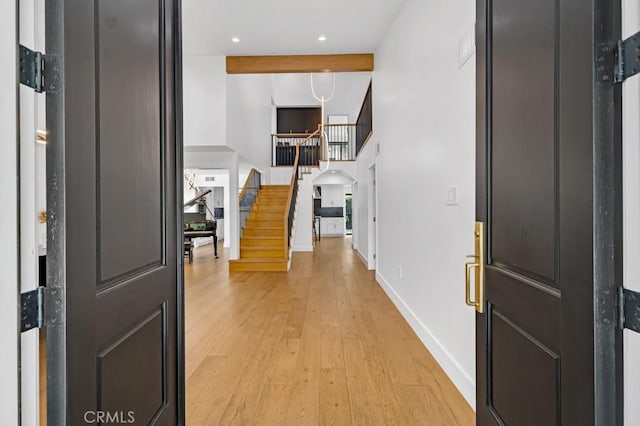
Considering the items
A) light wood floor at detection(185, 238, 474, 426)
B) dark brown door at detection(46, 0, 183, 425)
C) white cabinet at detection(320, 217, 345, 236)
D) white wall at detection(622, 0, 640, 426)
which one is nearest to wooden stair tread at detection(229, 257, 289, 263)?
light wood floor at detection(185, 238, 474, 426)

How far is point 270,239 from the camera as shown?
Result: 658 centimetres

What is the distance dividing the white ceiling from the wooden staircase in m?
3.02

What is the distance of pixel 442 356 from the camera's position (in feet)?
7.86

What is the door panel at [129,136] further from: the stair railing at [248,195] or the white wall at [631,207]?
the stair railing at [248,195]

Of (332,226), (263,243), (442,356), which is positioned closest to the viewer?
(442,356)

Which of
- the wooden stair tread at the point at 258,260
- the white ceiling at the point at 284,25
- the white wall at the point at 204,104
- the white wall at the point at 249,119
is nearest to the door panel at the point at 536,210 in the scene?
the white ceiling at the point at 284,25

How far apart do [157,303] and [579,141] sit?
1.55 meters

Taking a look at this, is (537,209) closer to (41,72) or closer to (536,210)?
(536,210)

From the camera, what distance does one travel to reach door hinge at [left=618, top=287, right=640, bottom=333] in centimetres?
72

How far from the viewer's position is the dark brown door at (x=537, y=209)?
2.66 ft

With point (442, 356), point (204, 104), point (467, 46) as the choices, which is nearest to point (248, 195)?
point (204, 104)

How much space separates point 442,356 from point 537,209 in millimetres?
1765

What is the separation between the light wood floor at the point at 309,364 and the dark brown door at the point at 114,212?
2.00ft

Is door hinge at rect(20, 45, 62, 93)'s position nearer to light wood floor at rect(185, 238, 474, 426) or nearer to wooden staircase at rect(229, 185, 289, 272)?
light wood floor at rect(185, 238, 474, 426)
